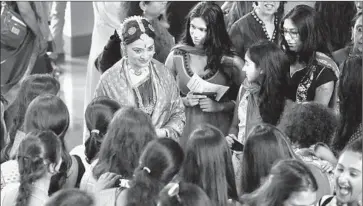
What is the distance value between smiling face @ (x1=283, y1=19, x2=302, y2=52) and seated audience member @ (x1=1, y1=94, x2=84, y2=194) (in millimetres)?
1412

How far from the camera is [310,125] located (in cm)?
394

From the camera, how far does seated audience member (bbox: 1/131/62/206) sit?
11.5 feet

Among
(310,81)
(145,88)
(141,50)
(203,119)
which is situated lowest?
(203,119)

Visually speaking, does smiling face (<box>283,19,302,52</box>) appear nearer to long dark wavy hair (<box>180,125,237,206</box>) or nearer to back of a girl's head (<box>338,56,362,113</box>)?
back of a girl's head (<box>338,56,362,113</box>)

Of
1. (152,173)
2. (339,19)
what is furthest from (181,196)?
(339,19)

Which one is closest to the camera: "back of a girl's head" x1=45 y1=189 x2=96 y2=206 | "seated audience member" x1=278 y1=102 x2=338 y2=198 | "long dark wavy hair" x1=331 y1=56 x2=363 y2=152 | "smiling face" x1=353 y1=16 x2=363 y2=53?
"back of a girl's head" x1=45 y1=189 x2=96 y2=206

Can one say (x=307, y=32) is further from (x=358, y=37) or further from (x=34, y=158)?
(x=34, y=158)

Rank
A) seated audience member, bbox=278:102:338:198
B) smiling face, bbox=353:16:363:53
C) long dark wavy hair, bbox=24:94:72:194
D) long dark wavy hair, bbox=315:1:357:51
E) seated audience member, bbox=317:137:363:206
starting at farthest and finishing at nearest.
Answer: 1. long dark wavy hair, bbox=315:1:357:51
2. smiling face, bbox=353:16:363:53
3. long dark wavy hair, bbox=24:94:72:194
4. seated audience member, bbox=278:102:338:198
5. seated audience member, bbox=317:137:363:206

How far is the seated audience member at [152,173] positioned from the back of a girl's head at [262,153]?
1.01 feet

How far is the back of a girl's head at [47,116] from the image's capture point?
13.2 ft

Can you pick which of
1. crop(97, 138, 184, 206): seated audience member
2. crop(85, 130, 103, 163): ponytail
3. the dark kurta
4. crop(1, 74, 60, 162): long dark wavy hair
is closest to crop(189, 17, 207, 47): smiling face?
the dark kurta

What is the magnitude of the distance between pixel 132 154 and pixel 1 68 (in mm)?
3434

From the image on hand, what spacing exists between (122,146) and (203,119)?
4.28ft

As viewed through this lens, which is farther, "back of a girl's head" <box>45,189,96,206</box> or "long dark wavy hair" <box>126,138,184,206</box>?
"long dark wavy hair" <box>126,138,184,206</box>
